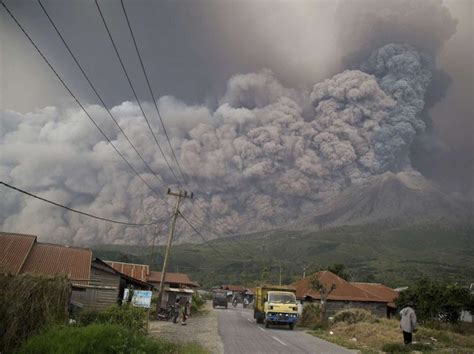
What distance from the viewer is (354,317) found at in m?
33.1

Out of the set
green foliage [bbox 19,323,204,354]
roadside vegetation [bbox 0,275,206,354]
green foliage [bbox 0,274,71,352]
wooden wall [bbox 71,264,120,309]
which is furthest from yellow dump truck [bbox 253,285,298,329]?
green foliage [bbox 19,323,204,354]

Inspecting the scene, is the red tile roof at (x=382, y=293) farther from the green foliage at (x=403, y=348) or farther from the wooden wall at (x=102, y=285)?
the green foliage at (x=403, y=348)

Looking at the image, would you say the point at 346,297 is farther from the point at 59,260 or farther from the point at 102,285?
the point at 59,260

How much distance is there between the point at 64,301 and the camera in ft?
44.6

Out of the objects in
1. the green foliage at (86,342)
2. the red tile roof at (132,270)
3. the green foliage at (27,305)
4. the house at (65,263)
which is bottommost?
the green foliage at (86,342)

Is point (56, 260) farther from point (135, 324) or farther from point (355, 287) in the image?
point (355, 287)

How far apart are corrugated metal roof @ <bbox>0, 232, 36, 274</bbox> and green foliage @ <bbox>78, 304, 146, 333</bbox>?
991 centimetres

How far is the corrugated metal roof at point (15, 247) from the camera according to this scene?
26.0m

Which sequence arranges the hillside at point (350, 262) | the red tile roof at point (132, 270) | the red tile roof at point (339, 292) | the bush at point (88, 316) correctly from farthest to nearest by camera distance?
the hillside at point (350, 262) → the red tile roof at point (132, 270) → the red tile roof at point (339, 292) → the bush at point (88, 316)

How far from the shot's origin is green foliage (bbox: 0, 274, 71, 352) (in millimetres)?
11586

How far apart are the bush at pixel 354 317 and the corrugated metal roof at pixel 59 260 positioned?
19296mm

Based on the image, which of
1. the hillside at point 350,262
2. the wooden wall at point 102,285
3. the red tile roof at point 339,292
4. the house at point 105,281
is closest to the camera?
the wooden wall at point 102,285

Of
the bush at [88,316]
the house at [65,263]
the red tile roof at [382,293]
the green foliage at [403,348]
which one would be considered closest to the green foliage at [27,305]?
the bush at [88,316]

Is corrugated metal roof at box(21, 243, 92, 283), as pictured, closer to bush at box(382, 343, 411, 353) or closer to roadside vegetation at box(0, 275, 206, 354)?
roadside vegetation at box(0, 275, 206, 354)
